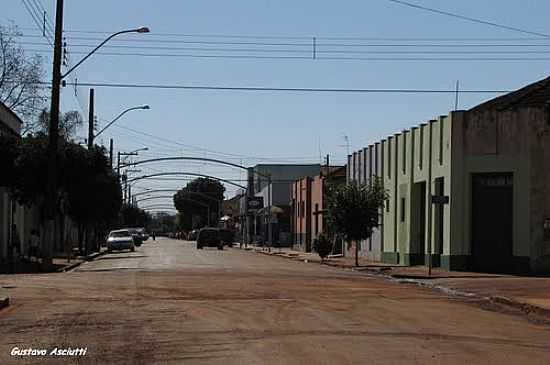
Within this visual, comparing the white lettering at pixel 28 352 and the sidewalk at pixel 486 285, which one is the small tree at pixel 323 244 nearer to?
the sidewalk at pixel 486 285

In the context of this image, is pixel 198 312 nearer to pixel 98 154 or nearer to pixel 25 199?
pixel 25 199

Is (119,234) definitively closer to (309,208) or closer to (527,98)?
(309,208)

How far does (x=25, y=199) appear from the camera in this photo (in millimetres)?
46500

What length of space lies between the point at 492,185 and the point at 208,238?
46.9 m

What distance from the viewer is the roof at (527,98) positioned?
40.1 metres

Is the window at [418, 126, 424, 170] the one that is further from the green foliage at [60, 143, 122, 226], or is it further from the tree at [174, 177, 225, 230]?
the tree at [174, 177, 225, 230]

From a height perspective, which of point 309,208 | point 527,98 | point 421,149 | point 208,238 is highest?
point 527,98

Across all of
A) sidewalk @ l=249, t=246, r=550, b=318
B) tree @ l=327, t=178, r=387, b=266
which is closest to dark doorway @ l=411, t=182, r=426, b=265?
tree @ l=327, t=178, r=387, b=266

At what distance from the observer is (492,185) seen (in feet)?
129

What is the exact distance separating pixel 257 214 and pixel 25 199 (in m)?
64.5

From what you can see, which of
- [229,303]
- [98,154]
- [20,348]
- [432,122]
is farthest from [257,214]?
[20,348]

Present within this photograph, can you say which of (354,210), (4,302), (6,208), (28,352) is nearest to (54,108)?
(6,208)

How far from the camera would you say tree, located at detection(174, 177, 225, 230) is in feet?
602

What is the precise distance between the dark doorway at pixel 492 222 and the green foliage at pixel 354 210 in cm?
659
